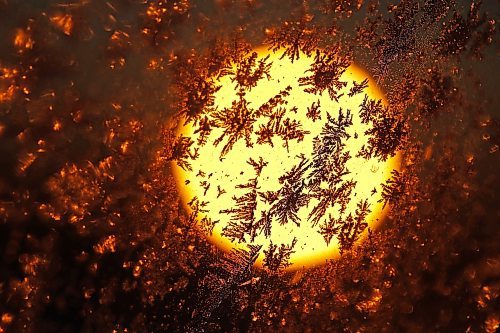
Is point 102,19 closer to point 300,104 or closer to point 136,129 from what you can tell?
point 136,129

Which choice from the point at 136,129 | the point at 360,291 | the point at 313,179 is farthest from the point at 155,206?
the point at 360,291

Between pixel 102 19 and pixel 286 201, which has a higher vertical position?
pixel 102 19

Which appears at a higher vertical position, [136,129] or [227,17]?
[227,17]

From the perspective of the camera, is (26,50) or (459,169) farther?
(459,169)

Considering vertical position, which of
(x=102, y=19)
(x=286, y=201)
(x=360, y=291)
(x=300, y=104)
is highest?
(x=102, y=19)

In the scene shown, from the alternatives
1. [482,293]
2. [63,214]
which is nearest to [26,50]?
[63,214]

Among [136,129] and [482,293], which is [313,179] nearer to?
[136,129]
